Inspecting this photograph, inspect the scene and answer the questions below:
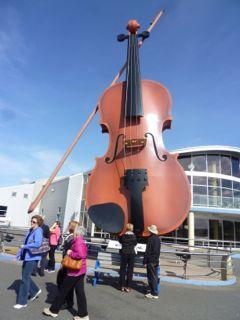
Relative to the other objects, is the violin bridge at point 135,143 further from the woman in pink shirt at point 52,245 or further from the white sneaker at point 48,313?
the white sneaker at point 48,313

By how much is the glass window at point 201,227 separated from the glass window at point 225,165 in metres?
4.91

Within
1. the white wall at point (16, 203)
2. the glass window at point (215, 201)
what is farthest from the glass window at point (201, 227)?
the white wall at point (16, 203)

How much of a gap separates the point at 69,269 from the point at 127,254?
1.91 meters

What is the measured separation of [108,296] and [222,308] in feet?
6.99

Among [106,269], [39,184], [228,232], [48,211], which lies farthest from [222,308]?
[39,184]

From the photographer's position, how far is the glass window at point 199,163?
77.8 feet

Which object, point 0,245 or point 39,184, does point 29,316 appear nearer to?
point 0,245

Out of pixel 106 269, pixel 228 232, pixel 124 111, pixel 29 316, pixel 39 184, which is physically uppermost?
pixel 39 184

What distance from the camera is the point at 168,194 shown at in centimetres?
620

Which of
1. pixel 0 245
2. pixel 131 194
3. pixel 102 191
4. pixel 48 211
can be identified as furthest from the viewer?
pixel 48 211

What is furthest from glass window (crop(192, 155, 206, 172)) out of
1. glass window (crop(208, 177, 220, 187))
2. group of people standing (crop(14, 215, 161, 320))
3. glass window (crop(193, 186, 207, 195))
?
group of people standing (crop(14, 215, 161, 320))

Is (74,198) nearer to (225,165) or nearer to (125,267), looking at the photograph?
(225,165)

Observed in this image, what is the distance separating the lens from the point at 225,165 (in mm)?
24703

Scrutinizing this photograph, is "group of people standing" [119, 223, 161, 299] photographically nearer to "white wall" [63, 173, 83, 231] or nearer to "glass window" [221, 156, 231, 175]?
"glass window" [221, 156, 231, 175]
